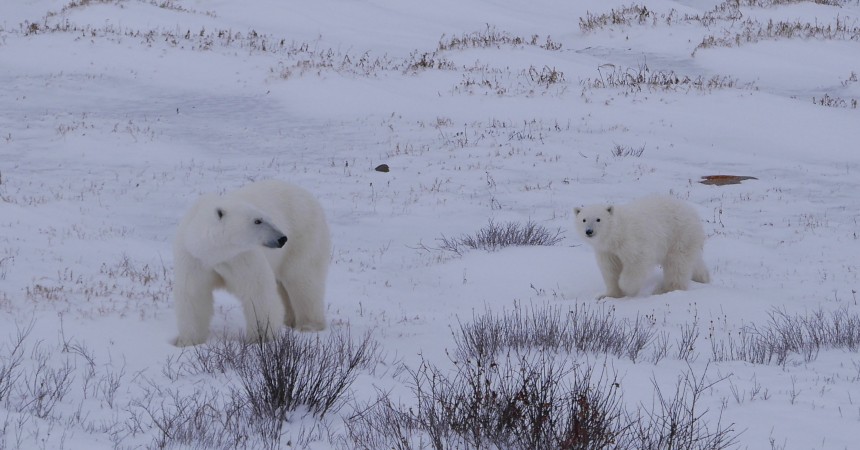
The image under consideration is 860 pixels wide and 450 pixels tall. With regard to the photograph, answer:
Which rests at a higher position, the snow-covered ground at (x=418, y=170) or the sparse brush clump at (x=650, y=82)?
the sparse brush clump at (x=650, y=82)

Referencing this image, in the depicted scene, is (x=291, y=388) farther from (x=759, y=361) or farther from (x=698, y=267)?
(x=698, y=267)

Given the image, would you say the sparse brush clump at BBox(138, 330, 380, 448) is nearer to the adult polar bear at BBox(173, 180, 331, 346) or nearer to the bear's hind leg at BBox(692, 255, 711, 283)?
the adult polar bear at BBox(173, 180, 331, 346)

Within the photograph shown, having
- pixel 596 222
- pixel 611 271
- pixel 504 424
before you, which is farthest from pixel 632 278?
pixel 504 424

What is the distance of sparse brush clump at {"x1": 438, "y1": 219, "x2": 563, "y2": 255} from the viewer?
1152 centimetres

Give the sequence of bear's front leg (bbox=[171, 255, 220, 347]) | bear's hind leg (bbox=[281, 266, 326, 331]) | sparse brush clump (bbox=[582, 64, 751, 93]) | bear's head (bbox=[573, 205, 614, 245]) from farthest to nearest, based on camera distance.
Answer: sparse brush clump (bbox=[582, 64, 751, 93]) → bear's head (bbox=[573, 205, 614, 245]) → bear's hind leg (bbox=[281, 266, 326, 331]) → bear's front leg (bbox=[171, 255, 220, 347])

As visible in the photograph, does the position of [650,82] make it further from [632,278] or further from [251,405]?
[251,405]

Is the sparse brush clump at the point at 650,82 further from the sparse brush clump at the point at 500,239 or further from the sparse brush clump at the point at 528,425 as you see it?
the sparse brush clump at the point at 528,425

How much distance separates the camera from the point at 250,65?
21.8 meters

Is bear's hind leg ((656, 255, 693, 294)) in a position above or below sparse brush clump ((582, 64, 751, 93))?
below

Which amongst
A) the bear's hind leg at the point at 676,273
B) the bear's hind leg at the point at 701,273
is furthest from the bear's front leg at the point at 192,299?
the bear's hind leg at the point at 701,273

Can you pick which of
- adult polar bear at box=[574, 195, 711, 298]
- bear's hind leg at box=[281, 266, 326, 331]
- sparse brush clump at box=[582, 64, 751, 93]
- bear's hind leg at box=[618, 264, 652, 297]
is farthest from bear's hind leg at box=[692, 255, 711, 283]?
sparse brush clump at box=[582, 64, 751, 93]

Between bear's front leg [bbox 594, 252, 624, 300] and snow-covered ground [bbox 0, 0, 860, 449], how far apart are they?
12.5 inches

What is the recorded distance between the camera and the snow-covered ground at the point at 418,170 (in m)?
5.90

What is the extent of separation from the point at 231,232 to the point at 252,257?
0.39 meters
